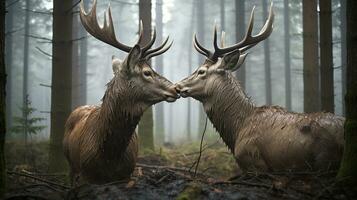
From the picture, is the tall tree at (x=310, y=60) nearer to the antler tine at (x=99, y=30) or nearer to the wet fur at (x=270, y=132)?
the wet fur at (x=270, y=132)

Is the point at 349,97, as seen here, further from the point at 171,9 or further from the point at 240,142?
the point at 171,9

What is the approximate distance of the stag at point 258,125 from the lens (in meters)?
5.39

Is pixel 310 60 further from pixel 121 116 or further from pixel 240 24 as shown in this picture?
pixel 240 24

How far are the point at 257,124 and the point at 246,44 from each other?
5.10ft

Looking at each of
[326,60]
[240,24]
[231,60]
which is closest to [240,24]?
[240,24]

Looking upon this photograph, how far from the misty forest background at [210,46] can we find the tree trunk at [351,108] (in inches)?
148

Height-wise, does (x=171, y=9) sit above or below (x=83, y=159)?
above

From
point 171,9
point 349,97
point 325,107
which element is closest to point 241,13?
point 325,107

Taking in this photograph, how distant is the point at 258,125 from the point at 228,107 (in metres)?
0.75

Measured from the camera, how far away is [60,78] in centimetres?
816

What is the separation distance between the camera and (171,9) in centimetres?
3728

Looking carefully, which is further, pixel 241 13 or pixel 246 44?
pixel 241 13

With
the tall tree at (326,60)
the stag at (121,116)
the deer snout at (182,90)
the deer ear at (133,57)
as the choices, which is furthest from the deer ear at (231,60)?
the tall tree at (326,60)

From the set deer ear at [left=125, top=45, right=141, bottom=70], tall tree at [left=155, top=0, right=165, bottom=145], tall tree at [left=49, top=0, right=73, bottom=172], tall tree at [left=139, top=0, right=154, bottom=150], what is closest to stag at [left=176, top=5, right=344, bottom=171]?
deer ear at [left=125, top=45, right=141, bottom=70]
